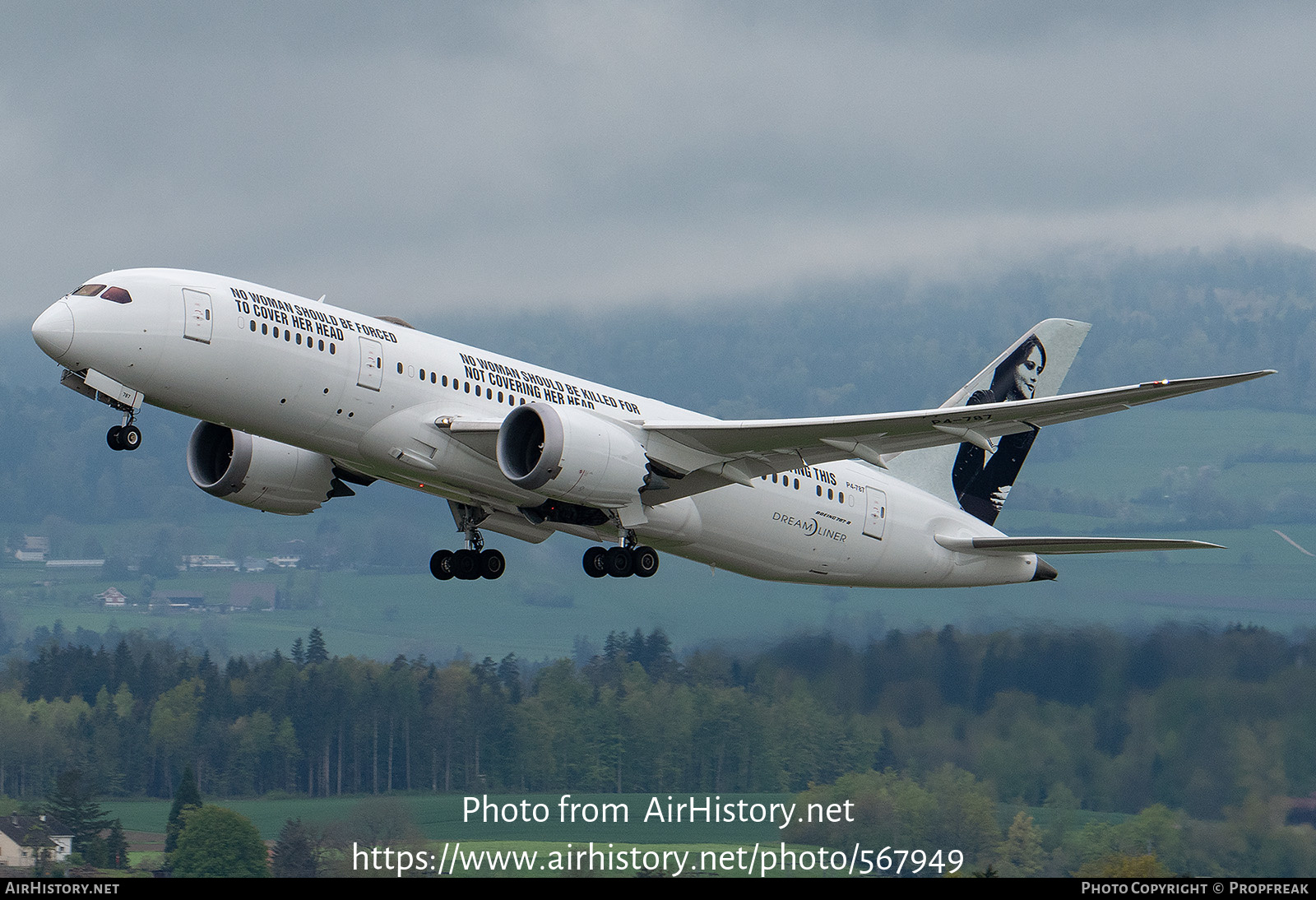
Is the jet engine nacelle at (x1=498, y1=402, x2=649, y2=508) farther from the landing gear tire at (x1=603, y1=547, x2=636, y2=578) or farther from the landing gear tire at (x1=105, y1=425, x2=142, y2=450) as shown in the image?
the landing gear tire at (x1=105, y1=425, x2=142, y2=450)

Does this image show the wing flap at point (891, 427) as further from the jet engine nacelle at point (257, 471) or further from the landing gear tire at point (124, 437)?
the landing gear tire at point (124, 437)

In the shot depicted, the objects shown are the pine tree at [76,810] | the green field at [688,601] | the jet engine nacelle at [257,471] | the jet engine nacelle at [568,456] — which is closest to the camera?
the jet engine nacelle at [568,456]

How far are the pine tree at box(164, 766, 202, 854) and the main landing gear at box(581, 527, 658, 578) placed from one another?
1032 inches

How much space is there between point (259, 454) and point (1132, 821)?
2316cm

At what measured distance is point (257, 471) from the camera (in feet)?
109

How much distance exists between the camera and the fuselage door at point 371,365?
94.9 ft

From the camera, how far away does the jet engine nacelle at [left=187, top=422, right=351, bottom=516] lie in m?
33.2

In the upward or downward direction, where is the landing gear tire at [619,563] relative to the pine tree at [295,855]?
upward

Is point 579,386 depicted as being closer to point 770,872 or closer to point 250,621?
point 770,872

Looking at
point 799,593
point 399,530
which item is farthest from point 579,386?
point 399,530

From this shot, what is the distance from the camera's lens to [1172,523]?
14800 cm

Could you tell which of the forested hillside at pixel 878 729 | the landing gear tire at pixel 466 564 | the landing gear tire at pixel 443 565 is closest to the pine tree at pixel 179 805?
Answer: the forested hillside at pixel 878 729

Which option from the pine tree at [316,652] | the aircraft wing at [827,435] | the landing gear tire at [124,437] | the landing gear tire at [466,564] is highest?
the aircraft wing at [827,435]

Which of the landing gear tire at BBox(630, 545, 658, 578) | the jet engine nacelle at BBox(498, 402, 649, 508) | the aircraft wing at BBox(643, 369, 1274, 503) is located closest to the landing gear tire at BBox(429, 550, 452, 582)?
the landing gear tire at BBox(630, 545, 658, 578)
